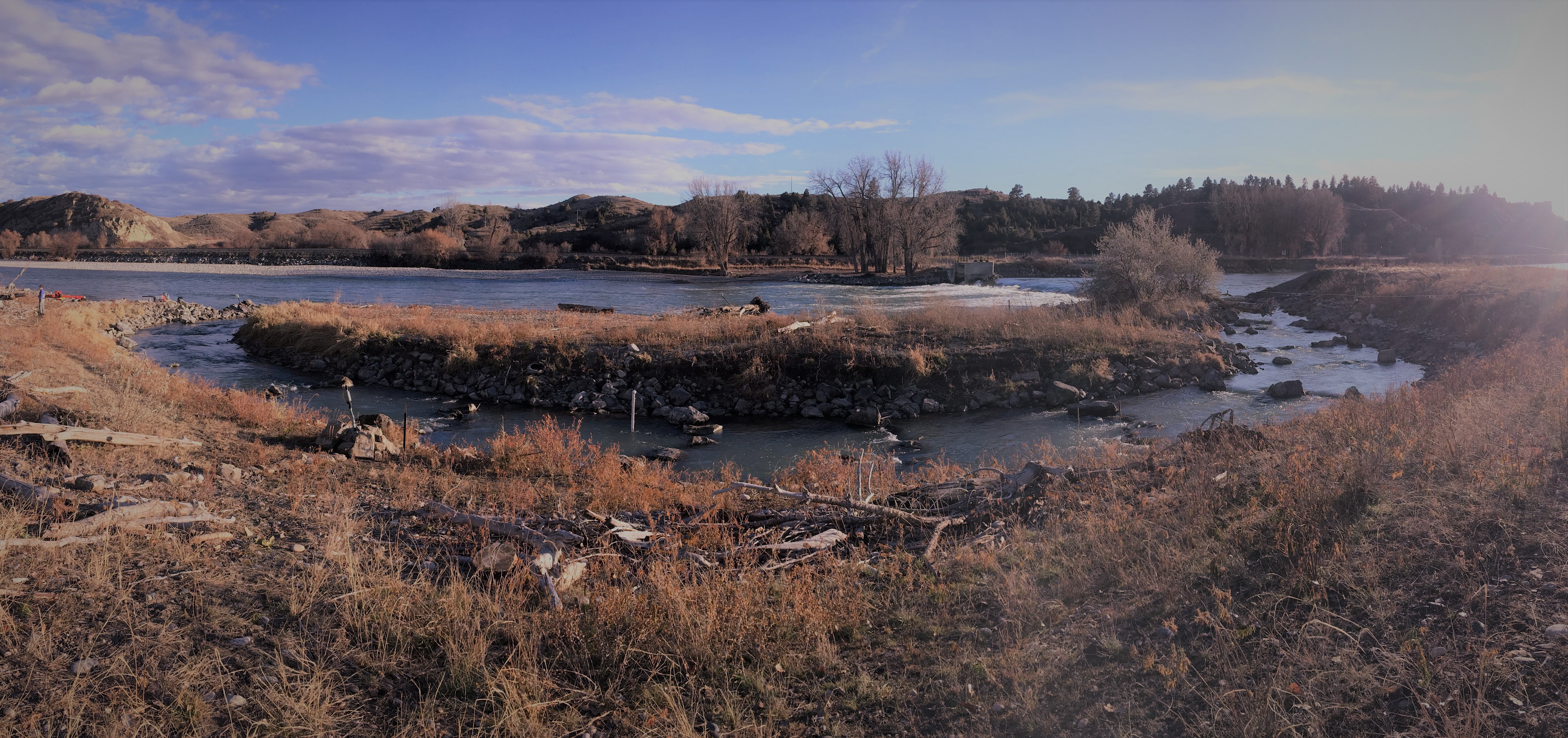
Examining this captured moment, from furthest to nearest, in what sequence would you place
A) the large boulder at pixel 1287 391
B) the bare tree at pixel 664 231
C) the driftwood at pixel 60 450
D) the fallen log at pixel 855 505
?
the bare tree at pixel 664 231
the large boulder at pixel 1287 391
the driftwood at pixel 60 450
the fallen log at pixel 855 505

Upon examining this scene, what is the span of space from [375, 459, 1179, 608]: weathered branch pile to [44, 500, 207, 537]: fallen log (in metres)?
1.62

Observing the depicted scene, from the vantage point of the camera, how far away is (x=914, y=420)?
17.2 m

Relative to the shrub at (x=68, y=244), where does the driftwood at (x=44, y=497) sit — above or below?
below

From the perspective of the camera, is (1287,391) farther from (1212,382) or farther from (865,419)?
(865,419)

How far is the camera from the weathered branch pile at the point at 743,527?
6070 mm

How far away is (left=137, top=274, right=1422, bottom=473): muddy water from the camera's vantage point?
14477 millimetres

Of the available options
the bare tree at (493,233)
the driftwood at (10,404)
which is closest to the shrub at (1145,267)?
the driftwood at (10,404)

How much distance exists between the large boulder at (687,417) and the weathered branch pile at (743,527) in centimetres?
813

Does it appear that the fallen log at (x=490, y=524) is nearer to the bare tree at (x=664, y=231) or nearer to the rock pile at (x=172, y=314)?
the rock pile at (x=172, y=314)

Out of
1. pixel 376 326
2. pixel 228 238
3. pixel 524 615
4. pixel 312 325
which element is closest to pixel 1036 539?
pixel 524 615

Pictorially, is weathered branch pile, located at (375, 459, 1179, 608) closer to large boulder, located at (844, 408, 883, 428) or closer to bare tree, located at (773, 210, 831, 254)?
large boulder, located at (844, 408, 883, 428)

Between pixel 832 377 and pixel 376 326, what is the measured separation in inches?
604

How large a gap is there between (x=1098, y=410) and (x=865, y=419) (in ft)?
18.0

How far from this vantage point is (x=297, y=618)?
15.3 ft
